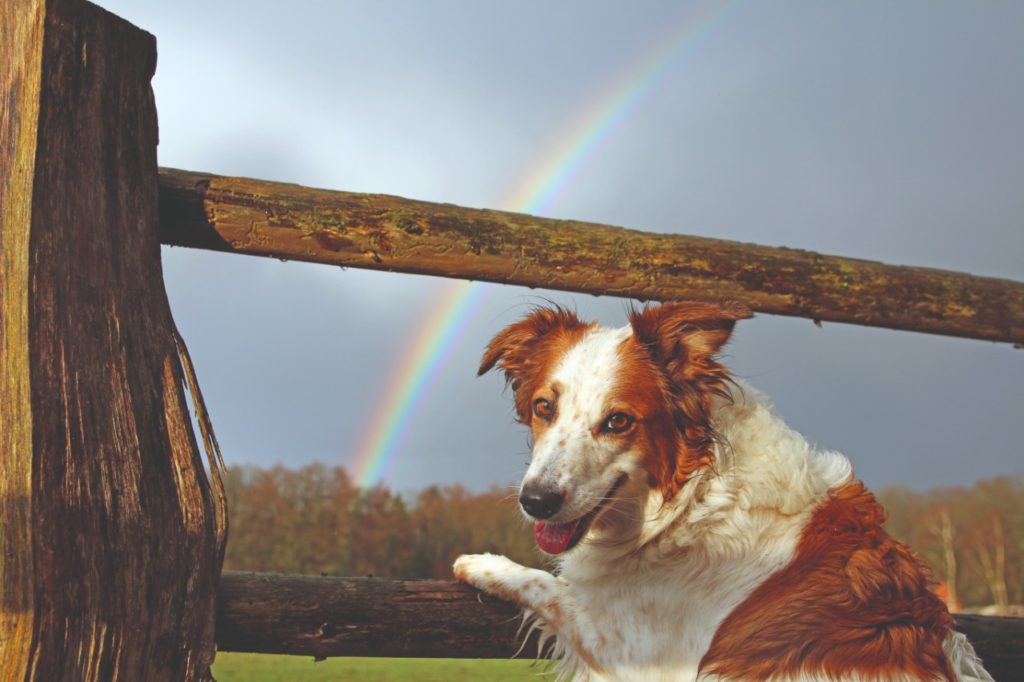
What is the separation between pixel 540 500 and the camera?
288 centimetres

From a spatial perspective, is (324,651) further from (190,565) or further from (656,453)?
(656,453)

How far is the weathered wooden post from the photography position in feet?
7.75

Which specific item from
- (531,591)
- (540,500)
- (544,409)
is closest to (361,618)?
(531,591)

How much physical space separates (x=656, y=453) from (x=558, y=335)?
62 cm

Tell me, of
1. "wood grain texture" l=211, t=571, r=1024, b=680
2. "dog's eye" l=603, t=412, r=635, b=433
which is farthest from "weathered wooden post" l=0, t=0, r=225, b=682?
"dog's eye" l=603, t=412, r=635, b=433

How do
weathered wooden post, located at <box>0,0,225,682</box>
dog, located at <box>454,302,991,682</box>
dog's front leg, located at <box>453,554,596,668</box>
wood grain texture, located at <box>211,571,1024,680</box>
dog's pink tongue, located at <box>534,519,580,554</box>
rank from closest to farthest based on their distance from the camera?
weathered wooden post, located at <box>0,0,225,682</box>, dog, located at <box>454,302,991,682</box>, wood grain texture, located at <box>211,571,1024,680</box>, dog's pink tongue, located at <box>534,519,580,554</box>, dog's front leg, located at <box>453,554,596,668</box>

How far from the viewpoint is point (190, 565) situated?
104 inches

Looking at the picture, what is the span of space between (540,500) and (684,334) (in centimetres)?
80

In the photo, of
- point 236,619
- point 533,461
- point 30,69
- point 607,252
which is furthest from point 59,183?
point 607,252

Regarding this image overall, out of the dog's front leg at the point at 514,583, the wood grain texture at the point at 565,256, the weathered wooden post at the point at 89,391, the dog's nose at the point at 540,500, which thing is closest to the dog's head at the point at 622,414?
the dog's nose at the point at 540,500

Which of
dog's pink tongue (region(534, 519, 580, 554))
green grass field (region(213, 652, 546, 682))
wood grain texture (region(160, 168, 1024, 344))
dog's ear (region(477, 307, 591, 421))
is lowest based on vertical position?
green grass field (region(213, 652, 546, 682))

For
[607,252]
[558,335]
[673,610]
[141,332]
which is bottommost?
[673,610]

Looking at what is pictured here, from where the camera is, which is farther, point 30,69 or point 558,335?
point 558,335

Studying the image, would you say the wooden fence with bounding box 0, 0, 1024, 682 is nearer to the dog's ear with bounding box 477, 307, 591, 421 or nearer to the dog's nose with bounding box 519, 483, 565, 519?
the dog's ear with bounding box 477, 307, 591, 421
